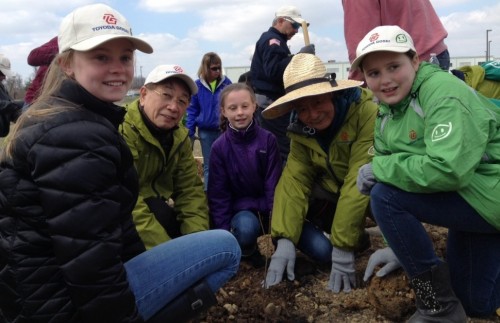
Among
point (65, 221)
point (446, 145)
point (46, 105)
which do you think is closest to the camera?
point (65, 221)

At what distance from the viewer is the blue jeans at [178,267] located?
6.59 feet

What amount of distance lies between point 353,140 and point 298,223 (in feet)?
2.09

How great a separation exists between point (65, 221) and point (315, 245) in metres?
2.00

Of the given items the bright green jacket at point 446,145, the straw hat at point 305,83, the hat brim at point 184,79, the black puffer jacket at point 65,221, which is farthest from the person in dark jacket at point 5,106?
the bright green jacket at point 446,145

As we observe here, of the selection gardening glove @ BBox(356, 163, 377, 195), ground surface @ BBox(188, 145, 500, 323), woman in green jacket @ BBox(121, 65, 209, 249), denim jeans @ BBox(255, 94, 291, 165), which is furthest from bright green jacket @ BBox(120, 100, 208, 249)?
denim jeans @ BBox(255, 94, 291, 165)

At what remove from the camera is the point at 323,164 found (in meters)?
3.14

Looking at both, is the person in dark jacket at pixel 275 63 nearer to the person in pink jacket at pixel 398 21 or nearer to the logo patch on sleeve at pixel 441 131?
the person in pink jacket at pixel 398 21

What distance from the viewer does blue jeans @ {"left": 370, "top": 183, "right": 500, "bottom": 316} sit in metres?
2.26

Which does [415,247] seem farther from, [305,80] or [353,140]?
[305,80]

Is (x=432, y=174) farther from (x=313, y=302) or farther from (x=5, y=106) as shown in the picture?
(x=5, y=106)

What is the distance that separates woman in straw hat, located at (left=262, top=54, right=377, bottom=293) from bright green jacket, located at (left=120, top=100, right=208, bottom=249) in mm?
550

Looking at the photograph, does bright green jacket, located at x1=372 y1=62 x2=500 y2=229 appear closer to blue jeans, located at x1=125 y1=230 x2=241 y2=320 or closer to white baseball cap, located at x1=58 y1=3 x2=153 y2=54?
blue jeans, located at x1=125 y1=230 x2=241 y2=320

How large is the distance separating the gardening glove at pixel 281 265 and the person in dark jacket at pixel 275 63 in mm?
1802

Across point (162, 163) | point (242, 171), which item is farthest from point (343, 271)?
point (162, 163)
